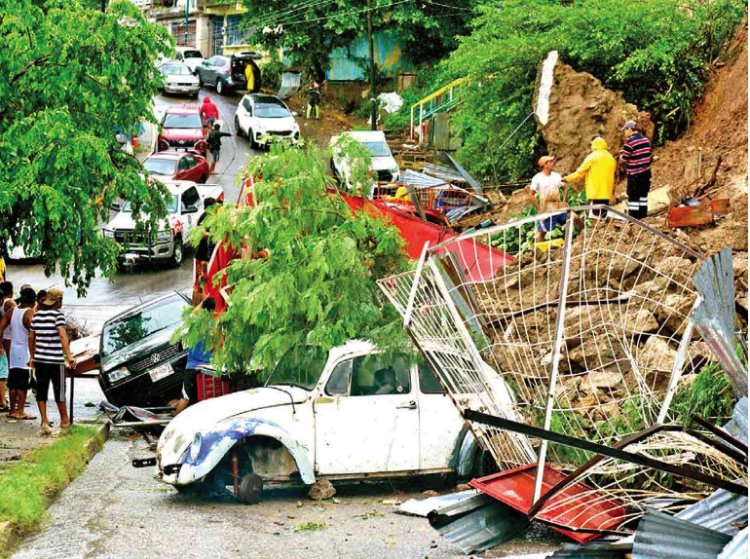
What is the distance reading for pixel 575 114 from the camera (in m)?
22.0

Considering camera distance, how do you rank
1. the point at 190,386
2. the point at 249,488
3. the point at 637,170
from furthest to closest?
the point at 637,170 → the point at 190,386 → the point at 249,488

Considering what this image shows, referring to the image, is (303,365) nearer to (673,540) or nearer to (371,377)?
(371,377)

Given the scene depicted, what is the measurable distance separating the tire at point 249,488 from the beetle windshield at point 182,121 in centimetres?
2771

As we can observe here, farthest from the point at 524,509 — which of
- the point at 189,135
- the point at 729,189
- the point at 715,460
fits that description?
the point at 189,135

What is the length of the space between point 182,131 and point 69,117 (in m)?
23.6

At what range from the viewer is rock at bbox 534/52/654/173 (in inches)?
853

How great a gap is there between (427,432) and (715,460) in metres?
3.84

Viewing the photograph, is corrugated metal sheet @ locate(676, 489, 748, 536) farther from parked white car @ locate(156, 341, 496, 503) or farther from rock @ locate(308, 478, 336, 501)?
rock @ locate(308, 478, 336, 501)

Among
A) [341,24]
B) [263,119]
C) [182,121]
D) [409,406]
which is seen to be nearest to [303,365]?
[409,406]

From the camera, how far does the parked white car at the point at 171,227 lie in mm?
26109

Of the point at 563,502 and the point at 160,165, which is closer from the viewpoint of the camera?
the point at 563,502

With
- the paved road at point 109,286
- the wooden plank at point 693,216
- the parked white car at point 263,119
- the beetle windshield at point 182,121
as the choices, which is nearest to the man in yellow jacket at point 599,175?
the wooden plank at point 693,216

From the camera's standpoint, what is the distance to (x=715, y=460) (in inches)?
312

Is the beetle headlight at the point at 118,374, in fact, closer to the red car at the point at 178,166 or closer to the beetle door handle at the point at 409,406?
the beetle door handle at the point at 409,406
